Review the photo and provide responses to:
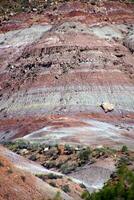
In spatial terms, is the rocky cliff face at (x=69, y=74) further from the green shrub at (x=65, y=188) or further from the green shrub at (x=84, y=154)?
the green shrub at (x=65, y=188)

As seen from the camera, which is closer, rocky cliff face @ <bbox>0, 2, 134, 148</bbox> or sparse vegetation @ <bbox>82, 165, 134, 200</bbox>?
sparse vegetation @ <bbox>82, 165, 134, 200</bbox>

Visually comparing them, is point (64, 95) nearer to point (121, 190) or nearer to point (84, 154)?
point (84, 154)

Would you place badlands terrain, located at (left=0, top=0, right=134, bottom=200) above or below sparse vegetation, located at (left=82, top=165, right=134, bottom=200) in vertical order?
below

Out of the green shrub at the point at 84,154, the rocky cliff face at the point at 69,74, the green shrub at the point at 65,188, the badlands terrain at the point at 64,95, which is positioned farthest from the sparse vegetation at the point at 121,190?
the rocky cliff face at the point at 69,74

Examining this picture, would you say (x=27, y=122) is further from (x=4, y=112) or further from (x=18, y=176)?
(x=18, y=176)

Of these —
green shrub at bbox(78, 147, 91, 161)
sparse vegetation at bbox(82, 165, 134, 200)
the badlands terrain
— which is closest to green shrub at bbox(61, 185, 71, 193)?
the badlands terrain

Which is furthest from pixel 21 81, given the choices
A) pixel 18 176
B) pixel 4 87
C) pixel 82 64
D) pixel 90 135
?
pixel 18 176

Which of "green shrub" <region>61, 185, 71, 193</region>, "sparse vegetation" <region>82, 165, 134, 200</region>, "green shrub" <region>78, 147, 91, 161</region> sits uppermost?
"sparse vegetation" <region>82, 165, 134, 200</region>

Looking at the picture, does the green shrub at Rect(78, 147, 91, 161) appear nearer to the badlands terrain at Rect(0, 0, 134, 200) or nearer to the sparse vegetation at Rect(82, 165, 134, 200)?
the badlands terrain at Rect(0, 0, 134, 200)
